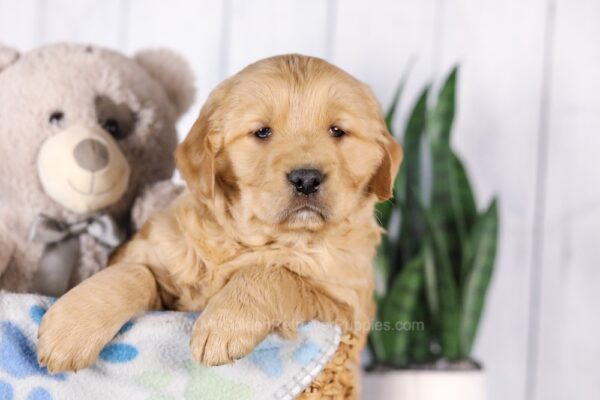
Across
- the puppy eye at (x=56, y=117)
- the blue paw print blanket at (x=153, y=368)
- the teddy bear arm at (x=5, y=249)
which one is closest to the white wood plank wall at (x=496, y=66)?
the puppy eye at (x=56, y=117)

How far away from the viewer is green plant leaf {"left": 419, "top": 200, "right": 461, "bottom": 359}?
6.13 ft

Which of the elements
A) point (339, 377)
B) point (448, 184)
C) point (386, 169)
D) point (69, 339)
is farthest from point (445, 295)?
point (69, 339)

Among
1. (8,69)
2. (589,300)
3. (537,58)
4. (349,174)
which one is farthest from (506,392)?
(8,69)

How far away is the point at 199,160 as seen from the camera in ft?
3.84

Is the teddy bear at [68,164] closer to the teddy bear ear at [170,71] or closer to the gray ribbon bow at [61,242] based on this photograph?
the gray ribbon bow at [61,242]

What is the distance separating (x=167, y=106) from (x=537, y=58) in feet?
3.94

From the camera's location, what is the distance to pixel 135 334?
1009mm

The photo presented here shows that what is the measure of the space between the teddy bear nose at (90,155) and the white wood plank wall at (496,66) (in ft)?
2.68

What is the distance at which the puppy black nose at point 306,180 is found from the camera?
1.12 m

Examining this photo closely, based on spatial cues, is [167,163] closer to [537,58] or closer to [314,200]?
[314,200]

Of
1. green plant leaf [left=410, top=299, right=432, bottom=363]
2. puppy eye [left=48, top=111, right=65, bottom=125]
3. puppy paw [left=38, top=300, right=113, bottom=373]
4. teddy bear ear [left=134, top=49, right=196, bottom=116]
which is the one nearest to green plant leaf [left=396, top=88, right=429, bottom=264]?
green plant leaf [left=410, top=299, right=432, bottom=363]

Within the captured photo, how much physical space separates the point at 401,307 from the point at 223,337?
97 centimetres

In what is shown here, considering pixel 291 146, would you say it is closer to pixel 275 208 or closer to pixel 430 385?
pixel 275 208

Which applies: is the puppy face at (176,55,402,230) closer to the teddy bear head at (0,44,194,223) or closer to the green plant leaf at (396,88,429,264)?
the teddy bear head at (0,44,194,223)
